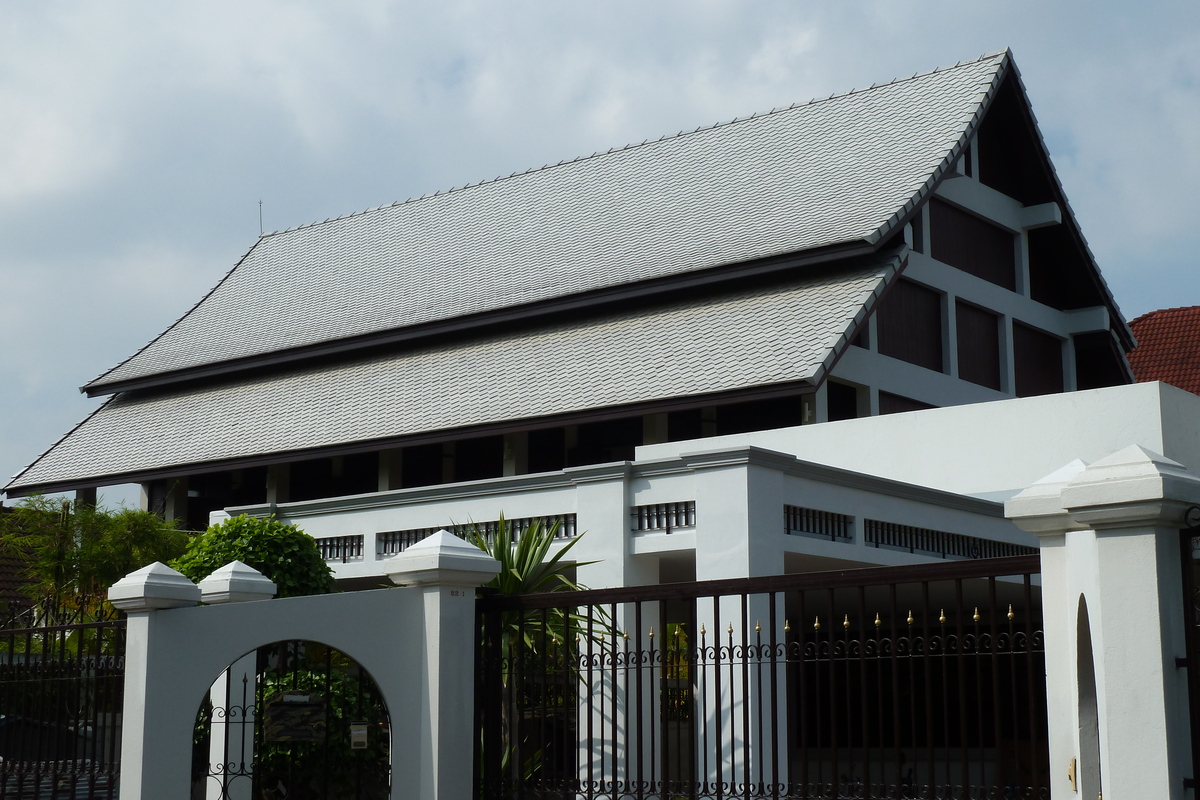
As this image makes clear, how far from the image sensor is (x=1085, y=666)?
19.7 feet

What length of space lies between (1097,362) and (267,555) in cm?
1828

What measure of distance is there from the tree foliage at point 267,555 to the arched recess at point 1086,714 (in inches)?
355

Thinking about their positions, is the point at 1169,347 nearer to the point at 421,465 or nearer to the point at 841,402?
the point at 841,402

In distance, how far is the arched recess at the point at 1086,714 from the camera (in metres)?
5.83

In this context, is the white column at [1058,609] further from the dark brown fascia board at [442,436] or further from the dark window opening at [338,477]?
the dark window opening at [338,477]

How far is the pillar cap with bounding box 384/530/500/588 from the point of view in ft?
28.3

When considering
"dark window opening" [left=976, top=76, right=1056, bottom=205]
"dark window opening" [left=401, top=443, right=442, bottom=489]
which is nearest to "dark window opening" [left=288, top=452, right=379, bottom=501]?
"dark window opening" [left=401, top=443, right=442, bottom=489]

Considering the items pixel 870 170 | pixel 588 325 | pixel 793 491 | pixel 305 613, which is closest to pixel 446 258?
pixel 588 325

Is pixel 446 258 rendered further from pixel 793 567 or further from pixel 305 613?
pixel 305 613

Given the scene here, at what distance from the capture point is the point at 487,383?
21672mm

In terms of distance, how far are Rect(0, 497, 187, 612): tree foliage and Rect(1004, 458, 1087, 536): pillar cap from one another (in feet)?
52.0

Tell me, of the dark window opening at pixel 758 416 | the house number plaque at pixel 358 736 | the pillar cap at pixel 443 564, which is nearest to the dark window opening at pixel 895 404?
the dark window opening at pixel 758 416

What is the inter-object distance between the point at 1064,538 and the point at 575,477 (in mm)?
8843

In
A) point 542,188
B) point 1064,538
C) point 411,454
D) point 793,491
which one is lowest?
point 1064,538
